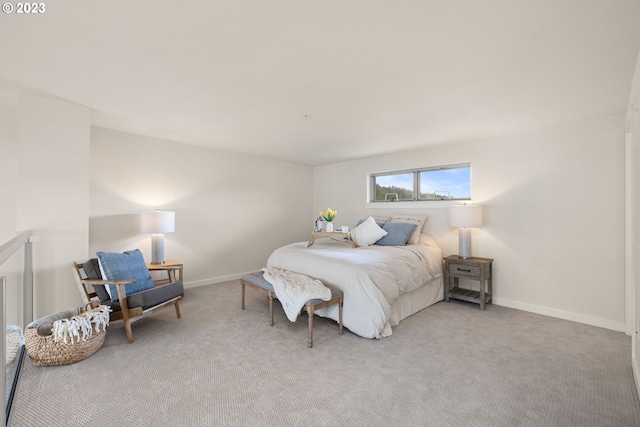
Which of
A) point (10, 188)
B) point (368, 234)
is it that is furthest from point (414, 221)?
point (10, 188)

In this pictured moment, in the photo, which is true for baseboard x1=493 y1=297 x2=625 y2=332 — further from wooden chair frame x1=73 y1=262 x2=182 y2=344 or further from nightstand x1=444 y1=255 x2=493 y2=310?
wooden chair frame x1=73 y1=262 x2=182 y2=344

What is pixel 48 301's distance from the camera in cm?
274

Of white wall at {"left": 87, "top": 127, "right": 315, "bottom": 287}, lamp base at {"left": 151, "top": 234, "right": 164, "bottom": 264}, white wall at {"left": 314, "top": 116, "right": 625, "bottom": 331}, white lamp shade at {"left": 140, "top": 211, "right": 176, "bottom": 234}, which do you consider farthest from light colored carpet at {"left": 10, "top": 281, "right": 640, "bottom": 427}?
white wall at {"left": 87, "top": 127, "right": 315, "bottom": 287}

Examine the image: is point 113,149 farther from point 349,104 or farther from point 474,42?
point 474,42

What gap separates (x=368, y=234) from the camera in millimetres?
4254

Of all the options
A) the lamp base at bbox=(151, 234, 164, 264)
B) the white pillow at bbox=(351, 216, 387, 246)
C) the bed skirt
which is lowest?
the bed skirt

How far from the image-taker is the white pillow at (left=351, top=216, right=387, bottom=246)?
4.23 metres

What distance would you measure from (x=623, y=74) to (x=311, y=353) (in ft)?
11.0

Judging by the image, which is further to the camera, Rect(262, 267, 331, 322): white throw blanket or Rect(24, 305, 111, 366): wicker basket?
Rect(262, 267, 331, 322): white throw blanket

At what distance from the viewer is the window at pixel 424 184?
4285mm

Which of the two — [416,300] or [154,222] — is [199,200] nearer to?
[154,222]

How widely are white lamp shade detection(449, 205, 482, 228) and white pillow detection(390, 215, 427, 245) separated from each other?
1.91ft

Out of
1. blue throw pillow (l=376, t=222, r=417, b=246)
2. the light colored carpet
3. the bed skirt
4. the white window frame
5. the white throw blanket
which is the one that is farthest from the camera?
the white window frame

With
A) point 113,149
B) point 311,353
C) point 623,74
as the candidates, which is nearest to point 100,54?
point 113,149
